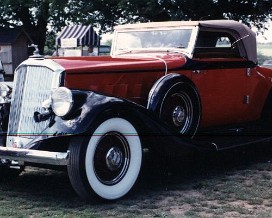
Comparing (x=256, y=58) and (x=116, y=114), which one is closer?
(x=116, y=114)

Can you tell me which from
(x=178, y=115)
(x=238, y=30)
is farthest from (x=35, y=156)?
(x=238, y=30)

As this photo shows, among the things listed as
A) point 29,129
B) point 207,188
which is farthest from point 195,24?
point 29,129

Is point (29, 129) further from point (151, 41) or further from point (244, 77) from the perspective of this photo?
point (244, 77)

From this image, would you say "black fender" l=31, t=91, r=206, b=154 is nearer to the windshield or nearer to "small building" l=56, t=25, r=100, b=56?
the windshield

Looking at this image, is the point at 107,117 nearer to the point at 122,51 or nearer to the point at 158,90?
the point at 158,90

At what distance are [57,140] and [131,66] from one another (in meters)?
1.17

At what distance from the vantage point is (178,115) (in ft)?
16.7

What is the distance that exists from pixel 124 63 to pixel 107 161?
1166mm

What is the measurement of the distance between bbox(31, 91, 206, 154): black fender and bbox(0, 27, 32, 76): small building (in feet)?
66.5

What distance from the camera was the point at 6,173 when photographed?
517 cm

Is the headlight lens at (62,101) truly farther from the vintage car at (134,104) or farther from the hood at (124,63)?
the hood at (124,63)

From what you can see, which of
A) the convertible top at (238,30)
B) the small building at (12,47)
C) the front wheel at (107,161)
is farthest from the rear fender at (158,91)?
the small building at (12,47)

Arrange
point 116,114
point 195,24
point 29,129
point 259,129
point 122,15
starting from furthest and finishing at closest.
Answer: point 122,15, point 259,129, point 195,24, point 29,129, point 116,114

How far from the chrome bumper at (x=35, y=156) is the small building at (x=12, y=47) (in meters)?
20.3
